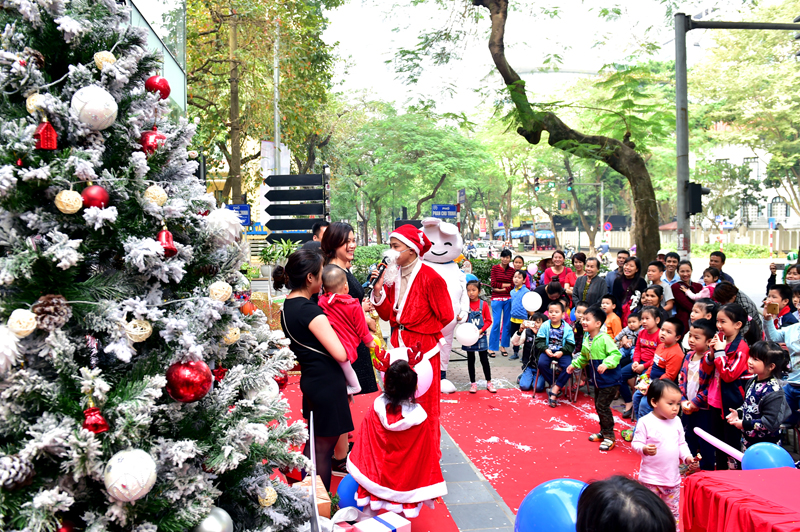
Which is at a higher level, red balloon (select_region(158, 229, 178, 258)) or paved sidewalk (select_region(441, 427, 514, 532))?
red balloon (select_region(158, 229, 178, 258))

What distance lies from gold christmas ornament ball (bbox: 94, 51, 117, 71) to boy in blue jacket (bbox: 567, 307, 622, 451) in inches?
196

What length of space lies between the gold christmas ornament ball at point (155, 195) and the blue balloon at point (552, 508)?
1.55m

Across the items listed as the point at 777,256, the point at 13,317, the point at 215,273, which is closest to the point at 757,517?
the point at 215,273

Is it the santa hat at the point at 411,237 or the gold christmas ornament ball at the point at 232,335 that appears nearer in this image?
the gold christmas ornament ball at the point at 232,335

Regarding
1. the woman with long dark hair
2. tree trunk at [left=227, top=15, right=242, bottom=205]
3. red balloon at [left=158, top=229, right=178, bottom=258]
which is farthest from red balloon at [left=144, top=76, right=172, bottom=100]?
tree trunk at [left=227, top=15, right=242, bottom=205]

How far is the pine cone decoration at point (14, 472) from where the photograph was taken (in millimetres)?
1630

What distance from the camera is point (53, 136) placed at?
1812 millimetres

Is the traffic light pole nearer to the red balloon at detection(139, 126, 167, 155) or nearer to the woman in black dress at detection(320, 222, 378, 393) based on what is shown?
the woman in black dress at detection(320, 222, 378, 393)

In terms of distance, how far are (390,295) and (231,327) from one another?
9.58ft

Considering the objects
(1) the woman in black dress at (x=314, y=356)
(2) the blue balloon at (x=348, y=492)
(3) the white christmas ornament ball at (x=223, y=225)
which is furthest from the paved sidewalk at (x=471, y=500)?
(3) the white christmas ornament ball at (x=223, y=225)

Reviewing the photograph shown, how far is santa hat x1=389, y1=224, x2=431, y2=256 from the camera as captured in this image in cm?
475

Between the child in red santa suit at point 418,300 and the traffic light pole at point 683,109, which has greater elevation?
the traffic light pole at point 683,109

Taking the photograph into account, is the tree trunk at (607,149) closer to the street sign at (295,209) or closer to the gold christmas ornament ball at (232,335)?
the street sign at (295,209)

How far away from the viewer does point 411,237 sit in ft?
15.7
